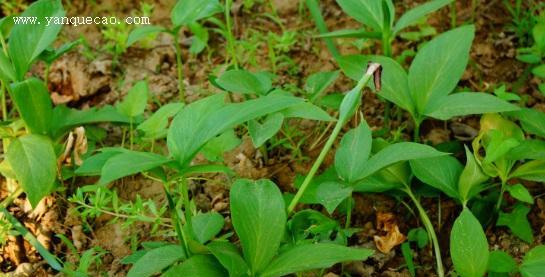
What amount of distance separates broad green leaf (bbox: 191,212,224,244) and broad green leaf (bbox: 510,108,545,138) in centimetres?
79

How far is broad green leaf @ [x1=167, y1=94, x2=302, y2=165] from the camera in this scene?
1262mm

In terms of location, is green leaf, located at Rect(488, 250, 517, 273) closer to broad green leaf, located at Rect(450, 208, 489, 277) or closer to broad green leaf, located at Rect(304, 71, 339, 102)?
broad green leaf, located at Rect(450, 208, 489, 277)

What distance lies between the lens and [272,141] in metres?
1.90

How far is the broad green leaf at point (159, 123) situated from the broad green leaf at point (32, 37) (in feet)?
1.08

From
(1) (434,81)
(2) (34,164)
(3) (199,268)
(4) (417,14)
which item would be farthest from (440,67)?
(2) (34,164)

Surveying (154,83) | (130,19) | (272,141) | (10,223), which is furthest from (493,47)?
(10,223)

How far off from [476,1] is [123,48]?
1.25 meters

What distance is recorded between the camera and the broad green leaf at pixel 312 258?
123 centimetres

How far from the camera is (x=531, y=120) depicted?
5.38 feet

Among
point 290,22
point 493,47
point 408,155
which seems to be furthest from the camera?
point 290,22

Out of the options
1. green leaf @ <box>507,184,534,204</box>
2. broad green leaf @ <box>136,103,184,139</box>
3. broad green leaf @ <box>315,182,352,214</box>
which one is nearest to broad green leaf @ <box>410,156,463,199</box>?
green leaf @ <box>507,184,534,204</box>

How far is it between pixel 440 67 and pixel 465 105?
0.13 metres

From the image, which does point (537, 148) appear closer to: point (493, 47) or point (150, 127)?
point (493, 47)

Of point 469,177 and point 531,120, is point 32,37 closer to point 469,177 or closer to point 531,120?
point 469,177
